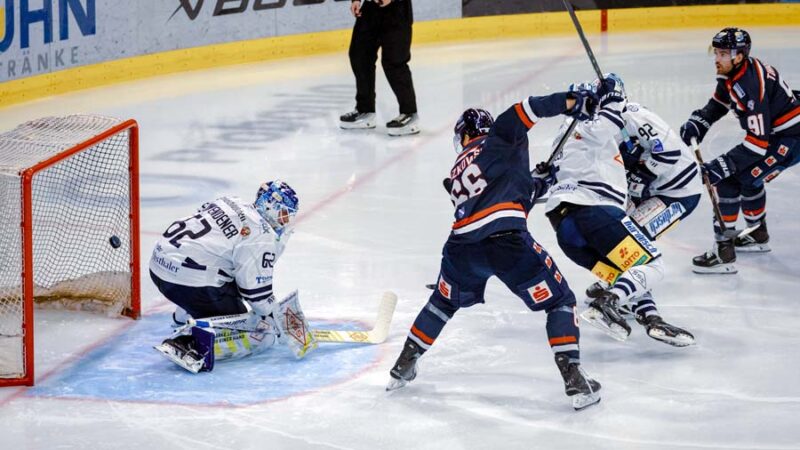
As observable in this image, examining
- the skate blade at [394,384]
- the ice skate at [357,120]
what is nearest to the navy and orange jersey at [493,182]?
the skate blade at [394,384]

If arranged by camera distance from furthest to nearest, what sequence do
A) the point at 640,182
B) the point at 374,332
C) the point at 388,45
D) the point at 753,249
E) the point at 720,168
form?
the point at 388,45, the point at 753,249, the point at 720,168, the point at 640,182, the point at 374,332

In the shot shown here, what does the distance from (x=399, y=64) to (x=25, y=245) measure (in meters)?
4.46

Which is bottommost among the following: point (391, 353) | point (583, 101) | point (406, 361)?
point (391, 353)

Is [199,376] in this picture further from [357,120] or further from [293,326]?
[357,120]

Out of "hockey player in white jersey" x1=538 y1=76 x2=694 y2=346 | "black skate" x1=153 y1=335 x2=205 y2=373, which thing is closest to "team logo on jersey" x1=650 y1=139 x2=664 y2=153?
"hockey player in white jersey" x1=538 y1=76 x2=694 y2=346

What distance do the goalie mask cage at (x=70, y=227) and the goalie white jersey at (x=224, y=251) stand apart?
1.58 feet

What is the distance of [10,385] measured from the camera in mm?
4348

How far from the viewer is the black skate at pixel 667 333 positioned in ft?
15.1

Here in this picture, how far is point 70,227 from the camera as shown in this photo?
544 centimetres

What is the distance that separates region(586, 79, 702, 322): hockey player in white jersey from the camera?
5.07 meters

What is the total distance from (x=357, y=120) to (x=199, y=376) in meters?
4.46

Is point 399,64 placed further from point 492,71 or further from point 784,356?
point 784,356

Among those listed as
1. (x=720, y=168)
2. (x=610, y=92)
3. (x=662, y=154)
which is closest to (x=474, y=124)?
(x=610, y=92)

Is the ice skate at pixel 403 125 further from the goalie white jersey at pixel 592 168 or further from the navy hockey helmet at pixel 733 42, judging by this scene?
the goalie white jersey at pixel 592 168
